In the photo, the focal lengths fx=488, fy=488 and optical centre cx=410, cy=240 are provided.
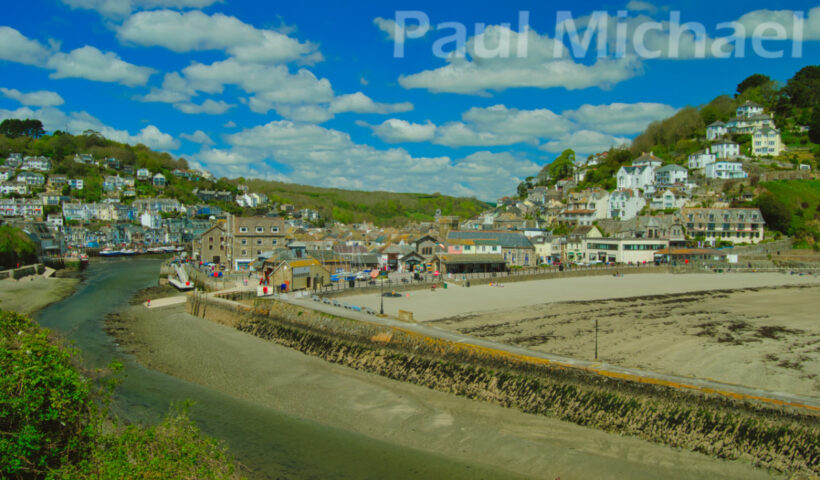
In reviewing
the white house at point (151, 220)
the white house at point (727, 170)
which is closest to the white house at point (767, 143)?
the white house at point (727, 170)

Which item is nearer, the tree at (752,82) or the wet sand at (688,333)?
the wet sand at (688,333)

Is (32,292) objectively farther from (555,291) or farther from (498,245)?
(498,245)

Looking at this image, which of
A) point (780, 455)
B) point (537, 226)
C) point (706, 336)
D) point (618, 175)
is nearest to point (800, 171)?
point (618, 175)

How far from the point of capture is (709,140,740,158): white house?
8419 cm

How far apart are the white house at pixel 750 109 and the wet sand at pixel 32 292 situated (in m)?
114

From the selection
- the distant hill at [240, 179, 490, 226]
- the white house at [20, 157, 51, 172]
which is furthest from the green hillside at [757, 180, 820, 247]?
the white house at [20, 157, 51, 172]

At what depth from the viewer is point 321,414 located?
16.2 meters

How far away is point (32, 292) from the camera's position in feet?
138

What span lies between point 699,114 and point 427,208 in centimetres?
9685

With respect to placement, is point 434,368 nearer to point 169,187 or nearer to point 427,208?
point 169,187

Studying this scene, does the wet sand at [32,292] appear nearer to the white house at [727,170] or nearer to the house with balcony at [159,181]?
the white house at [727,170]

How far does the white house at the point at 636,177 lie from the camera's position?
8525 cm

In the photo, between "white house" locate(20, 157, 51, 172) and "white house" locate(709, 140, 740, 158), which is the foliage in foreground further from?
"white house" locate(20, 157, 51, 172)

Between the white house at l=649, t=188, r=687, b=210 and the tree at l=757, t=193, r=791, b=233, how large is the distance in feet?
35.2
